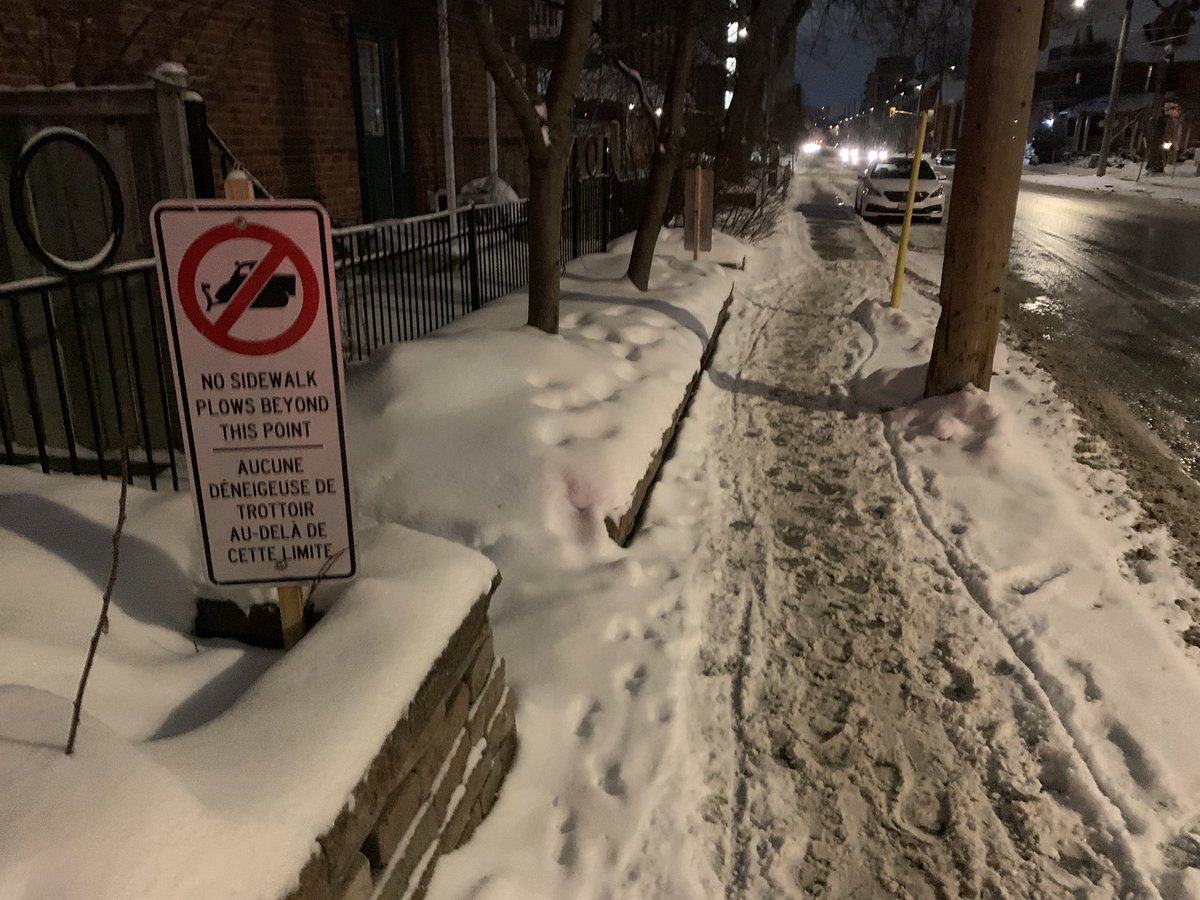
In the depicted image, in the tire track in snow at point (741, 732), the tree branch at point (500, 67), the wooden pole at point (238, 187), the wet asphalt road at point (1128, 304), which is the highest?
the tree branch at point (500, 67)

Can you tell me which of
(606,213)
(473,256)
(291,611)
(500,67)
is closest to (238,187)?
(291,611)

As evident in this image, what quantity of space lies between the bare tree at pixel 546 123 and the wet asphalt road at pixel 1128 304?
474 cm

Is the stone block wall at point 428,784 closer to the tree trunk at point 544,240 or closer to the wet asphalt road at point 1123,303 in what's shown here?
the tree trunk at point 544,240

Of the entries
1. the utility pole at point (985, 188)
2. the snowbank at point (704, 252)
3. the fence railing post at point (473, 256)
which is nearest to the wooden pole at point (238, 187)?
the utility pole at point (985, 188)

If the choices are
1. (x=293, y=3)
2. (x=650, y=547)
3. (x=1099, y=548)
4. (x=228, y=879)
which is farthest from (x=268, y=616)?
(x=293, y=3)

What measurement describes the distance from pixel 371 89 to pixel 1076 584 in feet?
37.4

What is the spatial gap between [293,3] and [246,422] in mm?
9419

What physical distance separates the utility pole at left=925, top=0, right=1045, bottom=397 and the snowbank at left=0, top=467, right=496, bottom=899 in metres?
4.76

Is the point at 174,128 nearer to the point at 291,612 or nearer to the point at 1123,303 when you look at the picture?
the point at 291,612

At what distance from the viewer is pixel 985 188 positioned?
6.20 m

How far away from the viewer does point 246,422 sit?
2404 millimetres

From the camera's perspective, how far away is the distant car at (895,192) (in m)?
20.2

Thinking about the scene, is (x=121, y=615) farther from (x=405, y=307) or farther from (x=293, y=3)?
(x=293, y=3)

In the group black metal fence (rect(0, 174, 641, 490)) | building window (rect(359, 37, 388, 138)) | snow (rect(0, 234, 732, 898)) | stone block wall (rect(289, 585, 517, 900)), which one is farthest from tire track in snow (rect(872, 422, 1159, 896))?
building window (rect(359, 37, 388, 138))
